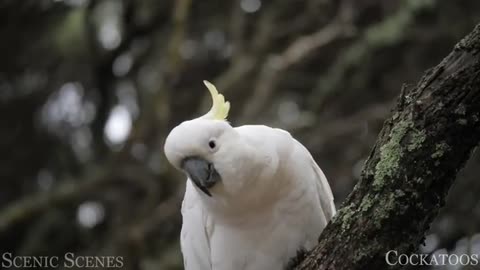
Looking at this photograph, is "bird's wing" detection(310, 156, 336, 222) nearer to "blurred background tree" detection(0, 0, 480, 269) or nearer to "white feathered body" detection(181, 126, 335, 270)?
"white feathered body" detection(181, 126, 335, 270)

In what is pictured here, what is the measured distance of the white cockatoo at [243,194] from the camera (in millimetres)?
2463

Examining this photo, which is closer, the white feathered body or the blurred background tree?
the white feathered body

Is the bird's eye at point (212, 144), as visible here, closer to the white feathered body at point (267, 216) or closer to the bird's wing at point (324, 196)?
the white feathered body at point (267, 216)

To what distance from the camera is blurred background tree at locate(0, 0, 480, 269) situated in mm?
4496

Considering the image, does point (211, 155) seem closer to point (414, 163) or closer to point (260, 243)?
point (260, 243)

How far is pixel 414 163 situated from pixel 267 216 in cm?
83

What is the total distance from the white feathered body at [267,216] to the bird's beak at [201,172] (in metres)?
0.16

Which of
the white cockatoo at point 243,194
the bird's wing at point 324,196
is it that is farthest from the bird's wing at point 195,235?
the bird's wing at point 324,196

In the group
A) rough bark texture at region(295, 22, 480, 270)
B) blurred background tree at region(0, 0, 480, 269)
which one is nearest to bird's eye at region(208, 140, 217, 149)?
rough bark texture at region(295, 22, 480, 270)

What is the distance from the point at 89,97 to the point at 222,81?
132cm

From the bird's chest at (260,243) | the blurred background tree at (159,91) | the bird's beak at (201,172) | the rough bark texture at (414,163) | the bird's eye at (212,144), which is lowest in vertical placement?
the rough bark texture at (414,163)

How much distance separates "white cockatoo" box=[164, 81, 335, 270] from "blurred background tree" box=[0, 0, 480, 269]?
119 cm

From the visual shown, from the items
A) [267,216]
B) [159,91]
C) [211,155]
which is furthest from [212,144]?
[159,91]

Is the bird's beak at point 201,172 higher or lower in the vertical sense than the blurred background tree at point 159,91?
lower
